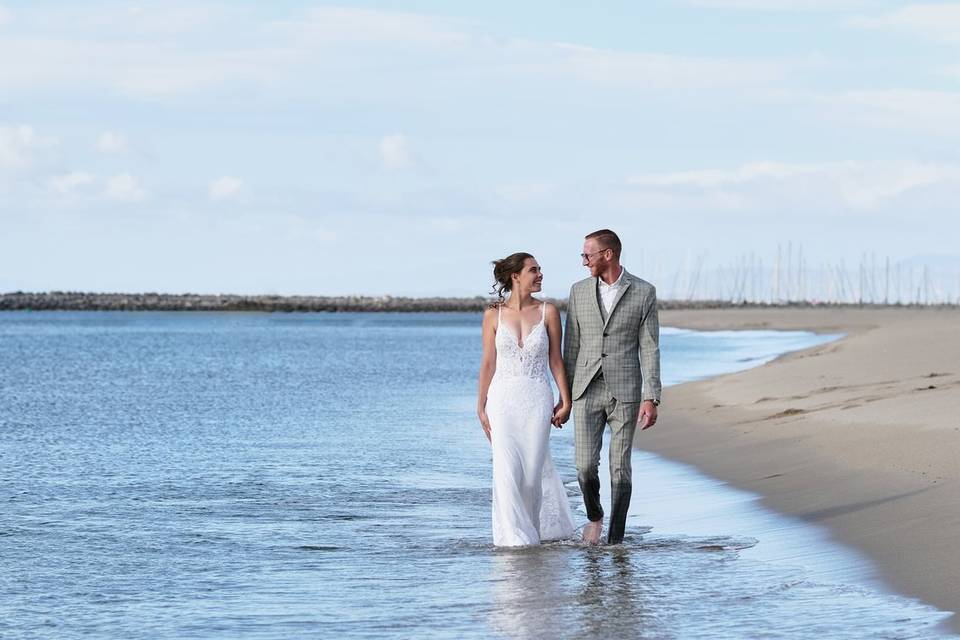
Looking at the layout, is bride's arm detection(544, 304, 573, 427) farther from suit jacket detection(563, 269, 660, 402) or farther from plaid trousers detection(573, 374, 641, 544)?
suit jacket detection(563, 269, 660, 402)

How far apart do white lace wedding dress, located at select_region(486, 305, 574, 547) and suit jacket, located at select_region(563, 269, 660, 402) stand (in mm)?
445

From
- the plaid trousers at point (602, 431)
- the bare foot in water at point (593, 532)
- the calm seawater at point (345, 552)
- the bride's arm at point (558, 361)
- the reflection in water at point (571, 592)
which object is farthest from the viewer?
the bare foot in water at point (593, 532)

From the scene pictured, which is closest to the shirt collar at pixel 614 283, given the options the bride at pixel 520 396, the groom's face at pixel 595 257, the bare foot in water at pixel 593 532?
the groom's face at pixel 595 257

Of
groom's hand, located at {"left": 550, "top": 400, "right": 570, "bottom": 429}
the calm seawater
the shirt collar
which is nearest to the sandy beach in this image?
the calm seawater

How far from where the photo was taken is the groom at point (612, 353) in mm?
9555

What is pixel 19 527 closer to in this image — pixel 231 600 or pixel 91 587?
pixel 91 587

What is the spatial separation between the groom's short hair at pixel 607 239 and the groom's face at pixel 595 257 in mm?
20

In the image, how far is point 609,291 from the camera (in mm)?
9617

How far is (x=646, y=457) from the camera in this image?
16828mm

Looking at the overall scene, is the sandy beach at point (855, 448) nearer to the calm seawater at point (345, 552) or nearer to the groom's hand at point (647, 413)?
the calm seawater at point (345, 552)

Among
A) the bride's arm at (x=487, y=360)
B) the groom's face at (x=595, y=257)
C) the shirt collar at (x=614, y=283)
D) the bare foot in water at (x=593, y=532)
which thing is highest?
the groom's face at (x=595, y=257)

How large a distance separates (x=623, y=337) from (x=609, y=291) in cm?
32

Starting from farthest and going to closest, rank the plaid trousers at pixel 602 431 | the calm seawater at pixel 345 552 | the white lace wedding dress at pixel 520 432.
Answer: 1. the white lace wedding dress at pixel 520 432
2. the plaid trousers at pixel 602 431
3. the calm seawater at pixel 345 552

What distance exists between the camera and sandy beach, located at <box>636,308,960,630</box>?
941 cm
